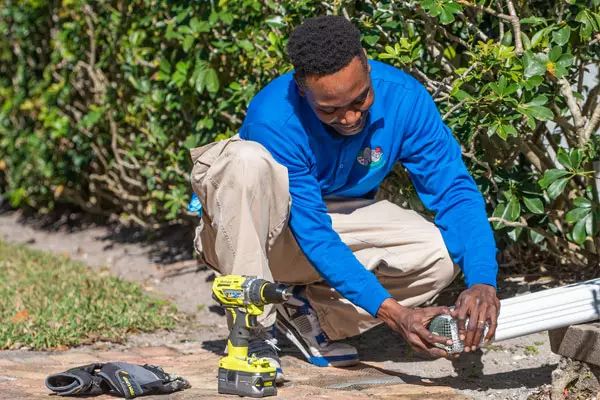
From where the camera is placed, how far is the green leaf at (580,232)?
12.3ft

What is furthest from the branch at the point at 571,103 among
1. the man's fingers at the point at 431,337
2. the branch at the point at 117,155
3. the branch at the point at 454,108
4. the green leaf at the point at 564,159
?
the branch at the point at 117,155

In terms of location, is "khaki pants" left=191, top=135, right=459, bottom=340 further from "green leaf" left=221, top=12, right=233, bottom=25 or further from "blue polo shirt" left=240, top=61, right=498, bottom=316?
"green leaf" left=221, top=12, right=233, bottom=25

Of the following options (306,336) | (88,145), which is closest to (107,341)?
(306,336)

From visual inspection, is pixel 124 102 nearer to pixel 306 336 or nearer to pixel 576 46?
pixel 306 336

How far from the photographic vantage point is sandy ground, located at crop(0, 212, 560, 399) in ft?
11.9

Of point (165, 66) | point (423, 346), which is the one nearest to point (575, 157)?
point (423, 346)

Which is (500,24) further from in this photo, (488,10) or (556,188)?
(556,188)

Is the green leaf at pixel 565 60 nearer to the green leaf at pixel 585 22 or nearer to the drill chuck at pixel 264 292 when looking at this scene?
the green leaf at pixel 585 22

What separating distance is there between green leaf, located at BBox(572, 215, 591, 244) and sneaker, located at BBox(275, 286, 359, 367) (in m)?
1.04

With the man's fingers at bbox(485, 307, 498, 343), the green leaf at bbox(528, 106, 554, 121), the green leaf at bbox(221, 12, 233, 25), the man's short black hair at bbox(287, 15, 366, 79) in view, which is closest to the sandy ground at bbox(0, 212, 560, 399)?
Answer: the man's fingers at bbox(485, 307, 498, 343)

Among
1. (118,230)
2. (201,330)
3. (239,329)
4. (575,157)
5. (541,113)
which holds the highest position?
(541,113)

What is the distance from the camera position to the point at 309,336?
3.91 meters

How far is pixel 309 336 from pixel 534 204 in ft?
3.71

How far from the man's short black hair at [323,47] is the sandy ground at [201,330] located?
129cm
